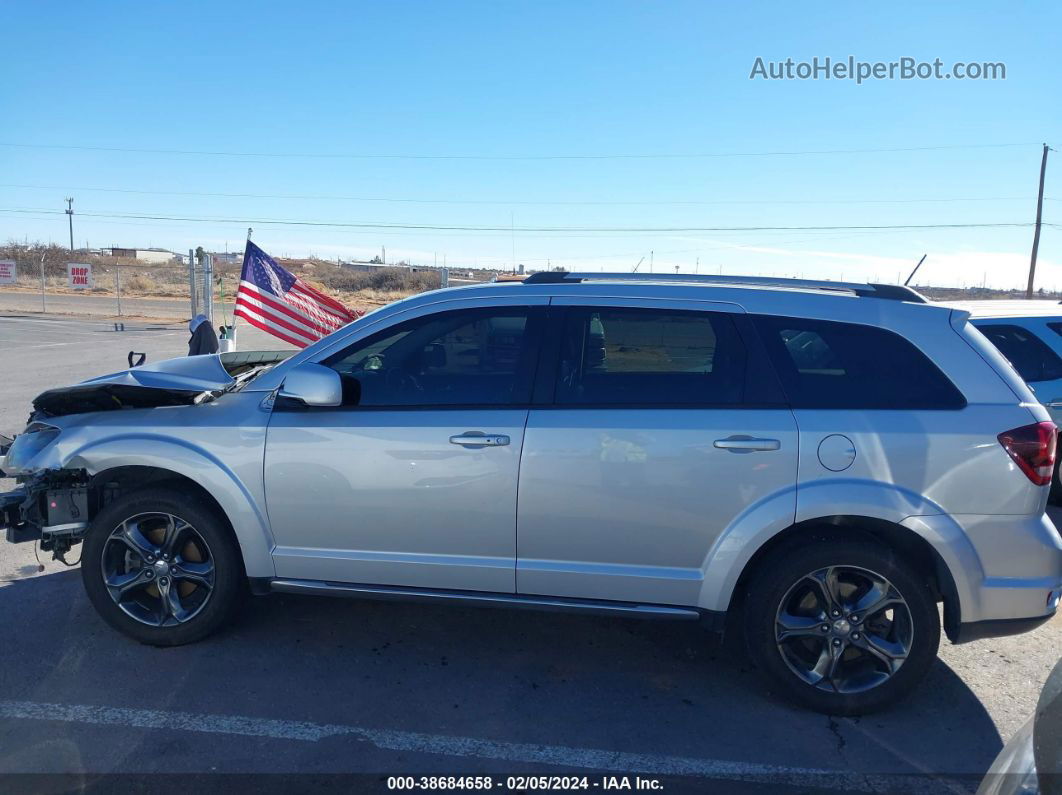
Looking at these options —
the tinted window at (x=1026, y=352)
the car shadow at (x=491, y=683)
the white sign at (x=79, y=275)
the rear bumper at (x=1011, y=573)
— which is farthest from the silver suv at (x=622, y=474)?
the white sign at (x=79, y=275)

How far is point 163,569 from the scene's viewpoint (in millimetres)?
4195

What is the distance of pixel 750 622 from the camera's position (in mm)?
3750

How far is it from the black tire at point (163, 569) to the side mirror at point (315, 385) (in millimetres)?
854

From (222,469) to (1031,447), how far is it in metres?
3.71

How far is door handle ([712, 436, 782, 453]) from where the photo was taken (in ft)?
11.9

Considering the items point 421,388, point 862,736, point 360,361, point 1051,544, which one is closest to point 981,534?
point 1051,544

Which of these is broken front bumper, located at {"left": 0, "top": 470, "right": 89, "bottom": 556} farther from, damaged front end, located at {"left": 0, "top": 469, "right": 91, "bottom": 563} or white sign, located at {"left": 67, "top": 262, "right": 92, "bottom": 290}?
white sign, located at {"left": 67, "top": 262, "right": 92, "bottom": 290}

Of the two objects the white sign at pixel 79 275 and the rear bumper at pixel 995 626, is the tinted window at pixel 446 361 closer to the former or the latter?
the rear bumper at pixel 995 626

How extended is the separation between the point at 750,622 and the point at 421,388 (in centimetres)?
190

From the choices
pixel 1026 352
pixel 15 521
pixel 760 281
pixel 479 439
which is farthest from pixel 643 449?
pixel 1026 352

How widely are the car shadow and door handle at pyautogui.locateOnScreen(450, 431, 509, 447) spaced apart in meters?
1.17

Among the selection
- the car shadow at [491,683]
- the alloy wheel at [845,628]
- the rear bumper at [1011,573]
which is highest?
the rear bumper at [1011,573]

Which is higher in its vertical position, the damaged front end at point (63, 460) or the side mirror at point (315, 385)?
the side mirror at point (315, 385)

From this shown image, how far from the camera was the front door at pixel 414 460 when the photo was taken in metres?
3.83
